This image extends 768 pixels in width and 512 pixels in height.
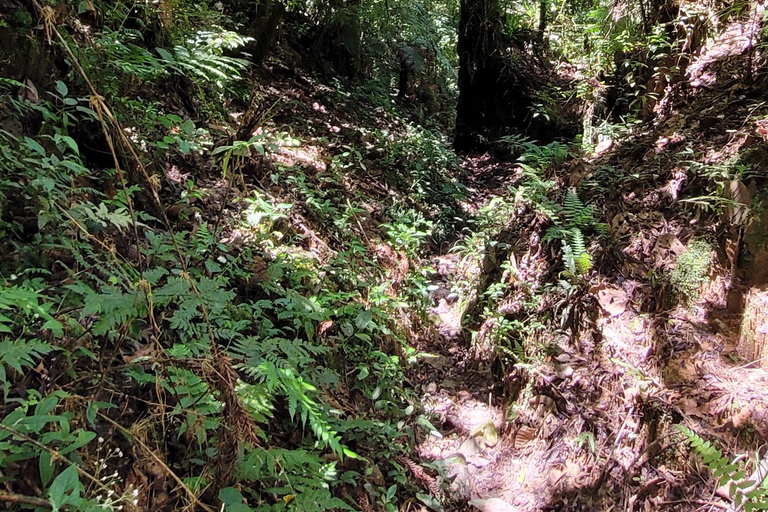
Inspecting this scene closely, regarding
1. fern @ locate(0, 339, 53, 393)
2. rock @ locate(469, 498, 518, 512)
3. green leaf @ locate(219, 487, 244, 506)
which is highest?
fern @ locate(0, 339, 53, 393)

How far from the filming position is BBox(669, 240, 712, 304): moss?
3.08 meters

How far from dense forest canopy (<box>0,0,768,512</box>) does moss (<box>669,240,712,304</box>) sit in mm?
14


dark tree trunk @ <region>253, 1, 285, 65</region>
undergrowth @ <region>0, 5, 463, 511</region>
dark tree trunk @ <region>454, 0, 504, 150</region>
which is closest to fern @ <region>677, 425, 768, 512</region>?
undergrowth @ <region>0, 5, 463, 511</region>

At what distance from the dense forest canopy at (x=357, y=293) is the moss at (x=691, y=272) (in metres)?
0.01

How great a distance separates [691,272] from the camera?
10.2ft

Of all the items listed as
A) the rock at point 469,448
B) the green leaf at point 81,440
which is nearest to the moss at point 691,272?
the rock at point 469,448

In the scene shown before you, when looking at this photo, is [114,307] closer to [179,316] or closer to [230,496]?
[179,316]

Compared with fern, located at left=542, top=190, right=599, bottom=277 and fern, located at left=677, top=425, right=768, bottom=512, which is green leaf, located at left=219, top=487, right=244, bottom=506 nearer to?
fern, located at left=677, top=425, right=768, bottom=512

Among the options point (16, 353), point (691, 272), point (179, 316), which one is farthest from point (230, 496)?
point (691, 272)

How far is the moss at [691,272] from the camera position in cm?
308

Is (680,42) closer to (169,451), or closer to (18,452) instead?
(169,451)

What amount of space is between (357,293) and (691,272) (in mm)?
2400

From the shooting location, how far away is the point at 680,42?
456cm

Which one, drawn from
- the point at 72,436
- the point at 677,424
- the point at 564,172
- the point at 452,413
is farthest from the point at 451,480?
the point at 564,172
